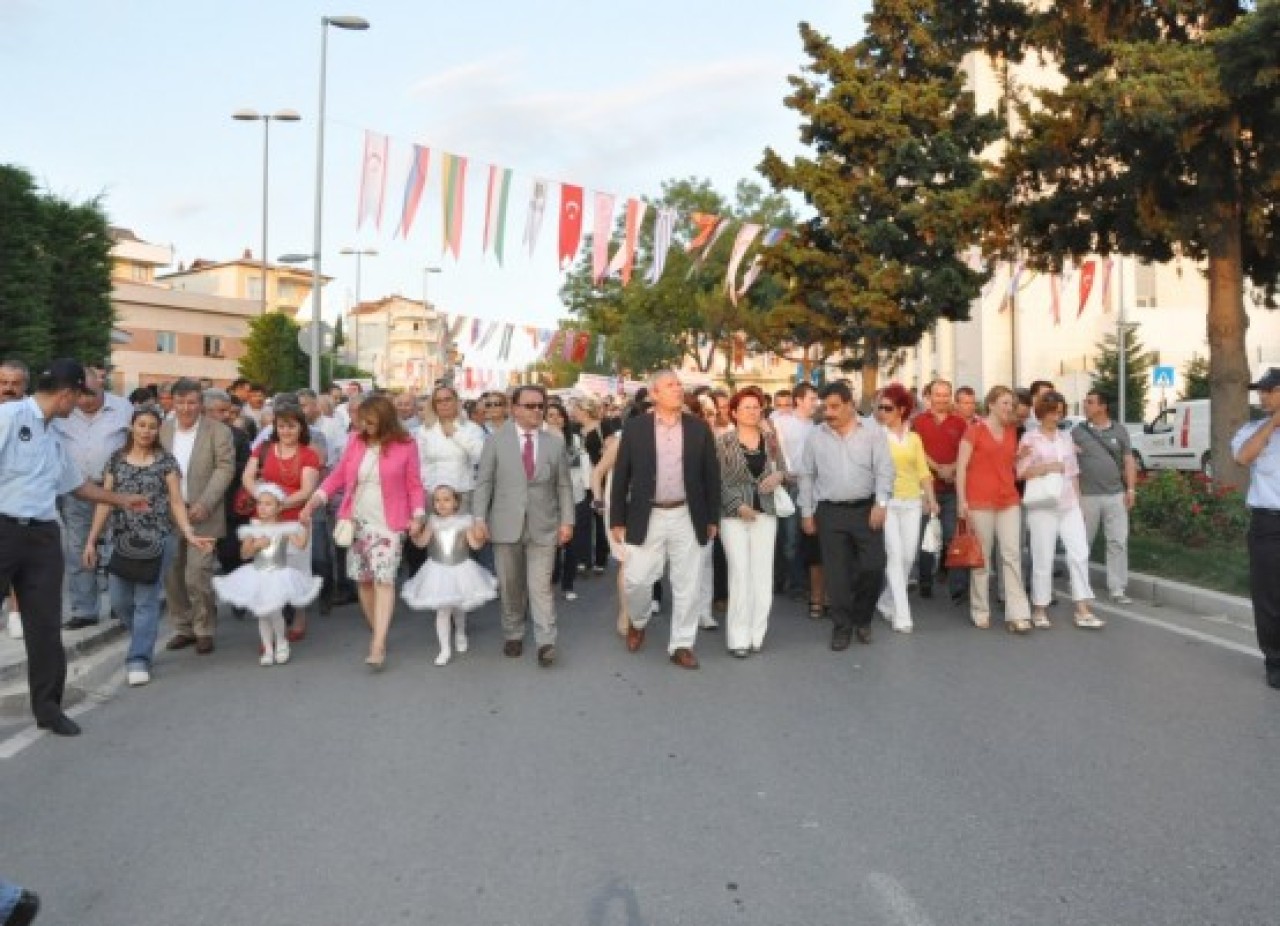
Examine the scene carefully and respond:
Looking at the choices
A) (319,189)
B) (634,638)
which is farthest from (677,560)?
(319,189)

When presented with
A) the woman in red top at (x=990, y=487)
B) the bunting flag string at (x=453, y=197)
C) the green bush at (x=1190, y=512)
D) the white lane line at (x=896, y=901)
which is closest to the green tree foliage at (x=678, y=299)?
the bunting flag string at (x=453, y=197)

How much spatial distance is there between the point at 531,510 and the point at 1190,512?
8102 millimetres

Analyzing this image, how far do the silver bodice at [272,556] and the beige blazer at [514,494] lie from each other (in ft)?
4.47

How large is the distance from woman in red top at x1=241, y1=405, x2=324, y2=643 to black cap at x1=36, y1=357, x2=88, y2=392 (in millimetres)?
2361

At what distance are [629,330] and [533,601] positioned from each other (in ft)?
135

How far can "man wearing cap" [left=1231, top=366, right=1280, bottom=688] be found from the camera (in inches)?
273

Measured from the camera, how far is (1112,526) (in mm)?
10055

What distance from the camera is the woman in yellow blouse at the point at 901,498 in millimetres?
8992

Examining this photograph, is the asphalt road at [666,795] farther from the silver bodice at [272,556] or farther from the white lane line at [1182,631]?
the silver bodice at [272,556]

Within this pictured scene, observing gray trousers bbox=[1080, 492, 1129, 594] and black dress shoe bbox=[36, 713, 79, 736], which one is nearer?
black dress shoe bbox=[36, 713, 79, 736]

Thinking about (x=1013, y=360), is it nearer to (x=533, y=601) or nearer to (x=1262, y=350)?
(x=1262, y=350)

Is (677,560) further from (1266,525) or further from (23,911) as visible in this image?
(23,911)

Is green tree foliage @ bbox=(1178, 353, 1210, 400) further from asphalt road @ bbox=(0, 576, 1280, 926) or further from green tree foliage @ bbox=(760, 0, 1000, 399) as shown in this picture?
asphalt road @ bbox=(0, 576, 1280, 926)

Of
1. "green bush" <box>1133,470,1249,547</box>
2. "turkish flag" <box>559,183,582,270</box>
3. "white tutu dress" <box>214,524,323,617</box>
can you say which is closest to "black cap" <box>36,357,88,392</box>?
"white tutu dress" <box>214,524,323,617</box>
